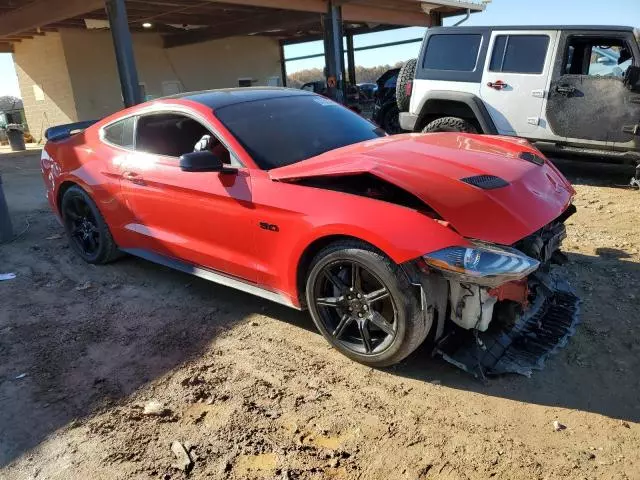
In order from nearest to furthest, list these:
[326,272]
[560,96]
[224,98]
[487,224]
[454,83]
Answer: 1. [487,224]
2. [326,272]
3. [224,98]
4. [560,96]
5. [454,83]

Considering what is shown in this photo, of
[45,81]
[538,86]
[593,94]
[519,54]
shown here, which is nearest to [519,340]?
[593,94]

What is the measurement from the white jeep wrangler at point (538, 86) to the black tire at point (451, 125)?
0.05 ft

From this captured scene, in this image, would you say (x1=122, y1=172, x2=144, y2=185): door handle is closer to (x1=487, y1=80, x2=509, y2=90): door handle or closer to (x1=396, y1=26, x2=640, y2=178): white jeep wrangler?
(x1=396, y1=26, x2=640, y2=178): white jeep wrangler

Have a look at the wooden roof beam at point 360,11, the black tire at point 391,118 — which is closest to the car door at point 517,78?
the black tire at point 391,118

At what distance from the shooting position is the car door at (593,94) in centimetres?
630

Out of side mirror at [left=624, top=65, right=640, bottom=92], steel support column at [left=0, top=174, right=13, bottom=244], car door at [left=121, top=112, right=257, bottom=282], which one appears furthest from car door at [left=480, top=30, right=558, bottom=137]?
steel support column at [left=0, top=174, right=13, bottom=244]

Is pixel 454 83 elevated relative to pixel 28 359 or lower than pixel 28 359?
Answer: elevated

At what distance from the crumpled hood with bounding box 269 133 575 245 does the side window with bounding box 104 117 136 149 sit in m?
1.73

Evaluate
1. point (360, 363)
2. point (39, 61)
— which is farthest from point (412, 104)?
point (39, 61)

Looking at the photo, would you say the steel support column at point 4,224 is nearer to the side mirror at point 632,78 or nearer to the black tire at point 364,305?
the black tire at point 364,305

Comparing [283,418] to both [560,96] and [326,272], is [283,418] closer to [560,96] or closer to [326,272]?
[326,272]

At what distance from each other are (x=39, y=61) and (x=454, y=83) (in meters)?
14.6

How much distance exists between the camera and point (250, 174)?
3361mm

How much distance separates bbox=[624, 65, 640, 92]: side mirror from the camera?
6008 mm
